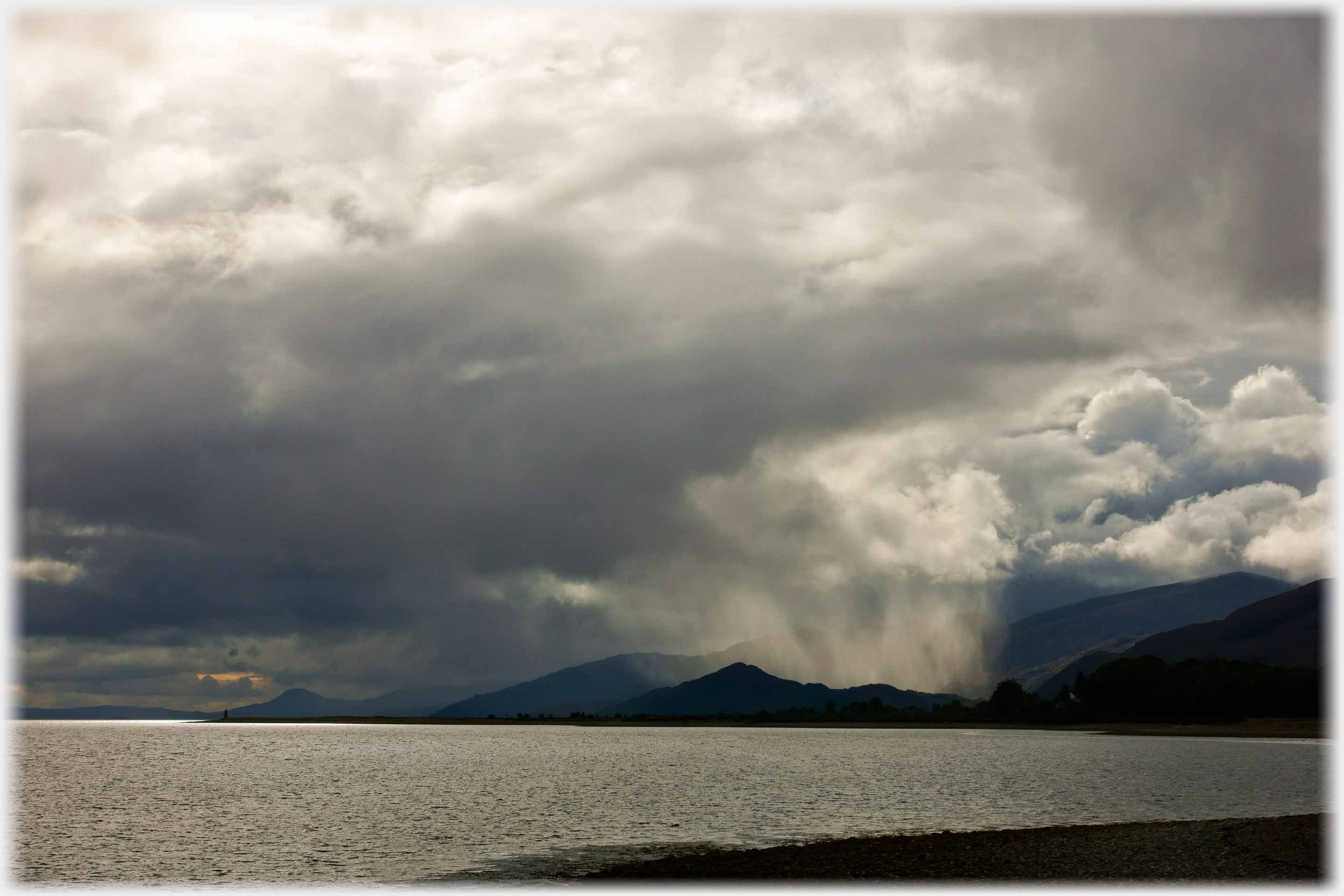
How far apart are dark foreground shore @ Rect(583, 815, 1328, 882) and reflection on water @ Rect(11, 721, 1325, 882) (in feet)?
21.2

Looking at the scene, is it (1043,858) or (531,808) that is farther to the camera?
(531,808)

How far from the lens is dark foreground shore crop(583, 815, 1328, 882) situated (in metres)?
46.0

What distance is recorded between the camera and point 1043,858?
167 ft

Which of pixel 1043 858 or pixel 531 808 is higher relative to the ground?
pixel 1043 858

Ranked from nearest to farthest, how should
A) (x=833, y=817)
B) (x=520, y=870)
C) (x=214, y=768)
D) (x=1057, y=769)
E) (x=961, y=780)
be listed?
1. (x=520, y=870)
2. (x=833, y=817)
3. (x=961, y=780)
4. (x=1057, y=769)
5. (x=214, y=768)

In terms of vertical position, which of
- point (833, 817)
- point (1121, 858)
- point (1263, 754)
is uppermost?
point (1121, 858)

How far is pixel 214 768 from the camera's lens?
166 metres

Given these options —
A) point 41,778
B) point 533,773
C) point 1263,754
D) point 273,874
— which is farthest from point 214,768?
point 1263,754

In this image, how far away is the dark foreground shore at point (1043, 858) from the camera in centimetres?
4600

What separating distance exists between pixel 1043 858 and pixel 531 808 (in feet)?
173

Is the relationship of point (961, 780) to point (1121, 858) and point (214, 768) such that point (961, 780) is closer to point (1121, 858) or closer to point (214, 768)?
point (1121, 858)

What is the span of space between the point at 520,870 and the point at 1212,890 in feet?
108

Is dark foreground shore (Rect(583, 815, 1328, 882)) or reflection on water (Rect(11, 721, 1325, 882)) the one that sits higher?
dark foreground shore (Rect(583, 815, 1328, 882))

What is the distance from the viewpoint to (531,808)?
3617 inches
